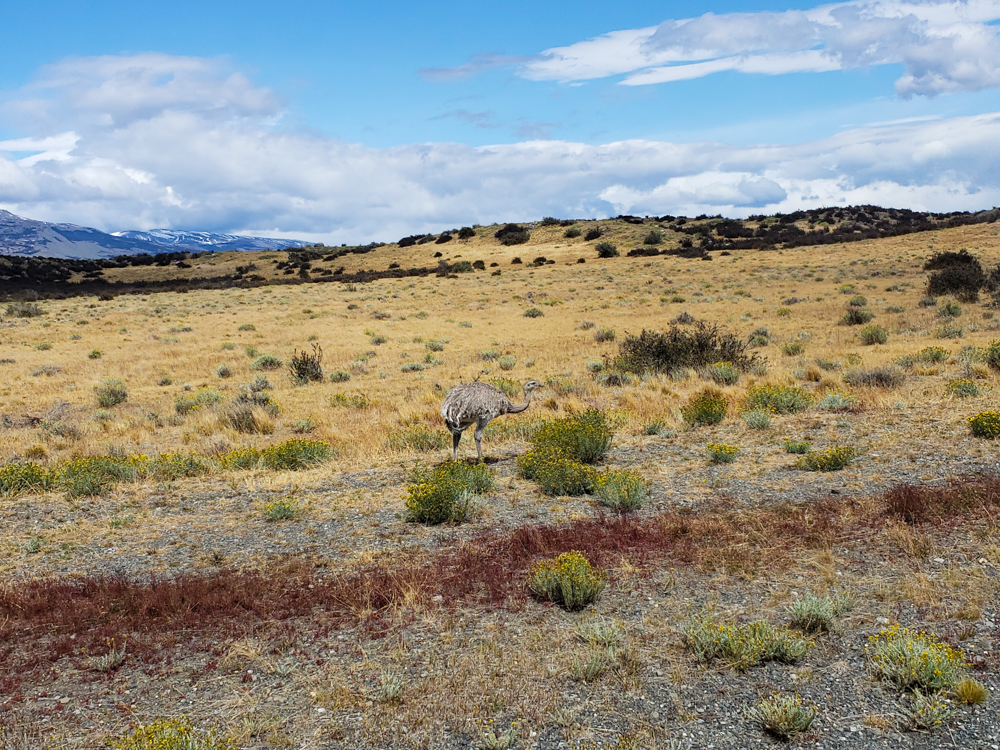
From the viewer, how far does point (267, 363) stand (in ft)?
77.6

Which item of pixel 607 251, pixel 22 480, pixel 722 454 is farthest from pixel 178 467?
pixel 607 251

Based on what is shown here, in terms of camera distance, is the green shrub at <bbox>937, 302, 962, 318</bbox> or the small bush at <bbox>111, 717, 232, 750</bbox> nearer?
the small bush at <bbox>111, 717, 232, 750</bbox>

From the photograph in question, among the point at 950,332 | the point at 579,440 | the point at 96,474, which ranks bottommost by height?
the point at 96,474

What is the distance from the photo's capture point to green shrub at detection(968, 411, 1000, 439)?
31.5 ft

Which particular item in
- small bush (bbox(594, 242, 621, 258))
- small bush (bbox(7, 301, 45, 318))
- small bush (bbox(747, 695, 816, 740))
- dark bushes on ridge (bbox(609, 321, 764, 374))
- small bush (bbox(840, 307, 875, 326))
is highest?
small bush (bbox(594, 242, 621, 258))

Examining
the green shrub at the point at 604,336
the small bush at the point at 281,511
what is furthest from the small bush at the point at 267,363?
the small bush at the point at 281,511

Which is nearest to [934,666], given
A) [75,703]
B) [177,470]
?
[75,703]

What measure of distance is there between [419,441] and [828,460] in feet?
22.2

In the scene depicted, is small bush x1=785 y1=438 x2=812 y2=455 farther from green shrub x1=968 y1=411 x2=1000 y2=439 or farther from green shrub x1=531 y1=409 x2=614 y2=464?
green shrub x1=531 y1=409 x2=614 y2=464

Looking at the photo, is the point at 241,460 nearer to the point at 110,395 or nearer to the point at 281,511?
the point at 281,511

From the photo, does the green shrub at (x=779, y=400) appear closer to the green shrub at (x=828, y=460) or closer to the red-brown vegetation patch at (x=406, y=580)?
the green shrub at (x=828, y=460)

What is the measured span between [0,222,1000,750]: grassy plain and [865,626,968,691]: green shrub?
143 millimetres

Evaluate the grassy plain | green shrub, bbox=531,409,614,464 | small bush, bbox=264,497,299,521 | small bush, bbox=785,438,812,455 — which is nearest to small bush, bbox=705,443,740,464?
the grassy plain

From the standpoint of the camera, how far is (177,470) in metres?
11.0
